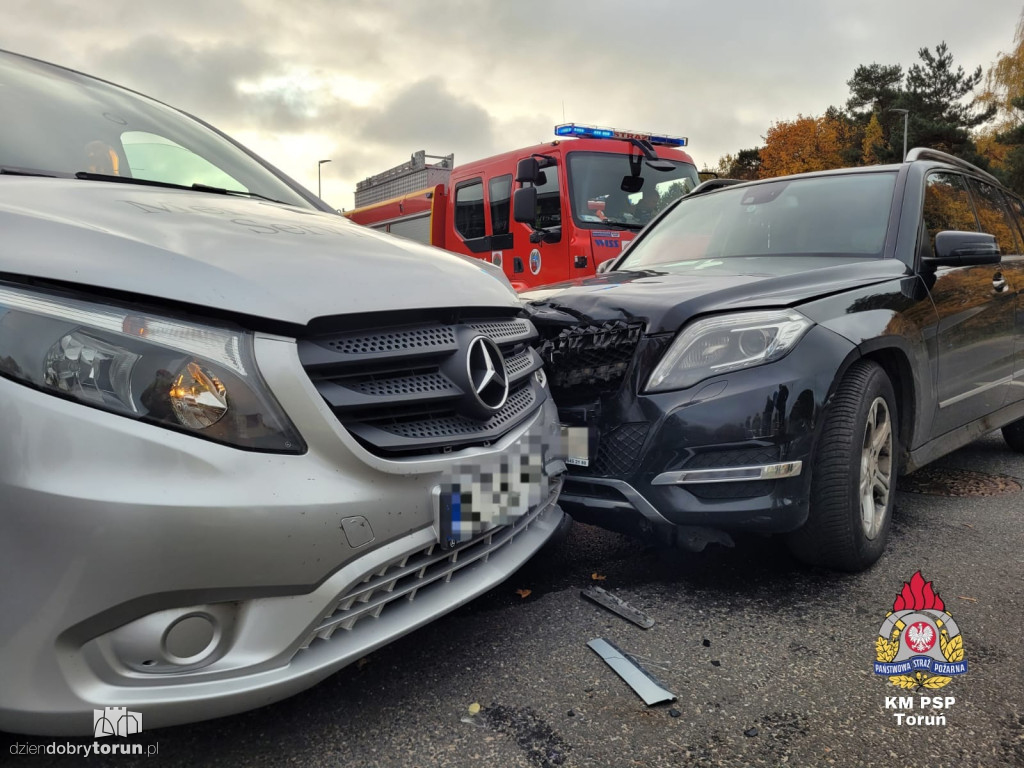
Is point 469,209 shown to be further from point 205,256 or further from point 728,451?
point 205,256

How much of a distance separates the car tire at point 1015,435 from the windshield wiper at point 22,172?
5412mm

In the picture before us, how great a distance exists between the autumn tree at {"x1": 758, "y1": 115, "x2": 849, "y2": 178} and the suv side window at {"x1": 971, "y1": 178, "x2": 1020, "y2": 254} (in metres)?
41.6

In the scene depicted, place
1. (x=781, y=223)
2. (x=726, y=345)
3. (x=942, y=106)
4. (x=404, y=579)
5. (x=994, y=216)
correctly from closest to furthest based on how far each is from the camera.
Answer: (x=404, y=579), (x=726, y=345), (x=781, y=223), (x=994, y=216), (x=942, y=106)

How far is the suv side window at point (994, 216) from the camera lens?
414 centimetres

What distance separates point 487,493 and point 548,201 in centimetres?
584

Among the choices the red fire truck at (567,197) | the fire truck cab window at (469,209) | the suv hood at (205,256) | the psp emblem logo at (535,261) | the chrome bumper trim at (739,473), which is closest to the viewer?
the suv hood at (205,256)

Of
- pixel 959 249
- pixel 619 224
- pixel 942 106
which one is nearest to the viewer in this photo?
pixel 959 249

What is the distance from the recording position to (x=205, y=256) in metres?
1.60

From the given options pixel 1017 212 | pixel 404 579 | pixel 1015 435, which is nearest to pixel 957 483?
pixel 1015 435

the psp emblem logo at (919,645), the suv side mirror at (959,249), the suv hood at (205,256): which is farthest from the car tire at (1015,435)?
the suv hood at (205,256)

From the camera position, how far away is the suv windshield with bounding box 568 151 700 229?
7184 mm

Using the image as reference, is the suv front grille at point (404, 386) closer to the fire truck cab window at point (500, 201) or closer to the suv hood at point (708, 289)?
the suv hood at point (708, 289)

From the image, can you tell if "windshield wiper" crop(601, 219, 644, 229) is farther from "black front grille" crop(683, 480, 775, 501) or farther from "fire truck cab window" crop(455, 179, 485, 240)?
"black front grille" crop(683, 480, 775, 501)

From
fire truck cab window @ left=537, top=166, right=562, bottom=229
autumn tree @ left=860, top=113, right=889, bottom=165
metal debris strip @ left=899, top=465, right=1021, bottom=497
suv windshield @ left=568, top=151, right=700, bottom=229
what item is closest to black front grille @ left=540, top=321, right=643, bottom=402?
metal debris strip @ left=899, top=465, right=1021, bottom=497
